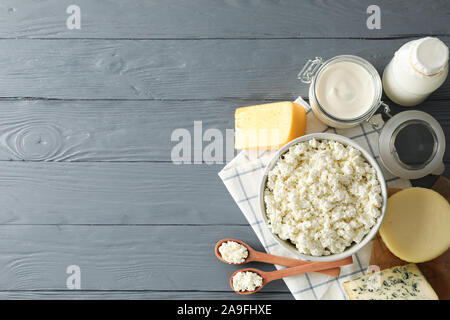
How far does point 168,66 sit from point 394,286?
0.89m

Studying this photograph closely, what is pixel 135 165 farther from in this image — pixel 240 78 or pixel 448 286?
pixel 448 286

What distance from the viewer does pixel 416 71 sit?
1.04m

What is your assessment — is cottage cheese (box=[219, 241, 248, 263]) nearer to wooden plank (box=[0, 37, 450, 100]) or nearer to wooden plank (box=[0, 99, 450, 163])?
wooden plank (box=[0, 99, 450, 163])

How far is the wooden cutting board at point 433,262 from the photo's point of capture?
1.16m

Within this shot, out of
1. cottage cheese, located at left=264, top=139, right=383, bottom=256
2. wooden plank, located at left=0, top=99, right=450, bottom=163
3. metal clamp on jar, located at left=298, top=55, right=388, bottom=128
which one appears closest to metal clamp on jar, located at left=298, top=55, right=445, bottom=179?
metal clamp on jar, located at left=298, top=55, right=388, bottom=128

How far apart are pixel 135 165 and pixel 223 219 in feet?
1.01

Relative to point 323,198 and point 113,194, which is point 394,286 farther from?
point 113,194

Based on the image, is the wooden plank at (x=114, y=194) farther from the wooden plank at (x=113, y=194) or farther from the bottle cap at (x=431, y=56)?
the bottle cap at (x=431, y=56)

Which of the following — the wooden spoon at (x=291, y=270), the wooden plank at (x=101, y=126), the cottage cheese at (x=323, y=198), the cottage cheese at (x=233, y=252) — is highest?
the wooden plank at (x=101, y=126)

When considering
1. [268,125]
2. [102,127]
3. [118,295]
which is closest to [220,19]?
[268,125]

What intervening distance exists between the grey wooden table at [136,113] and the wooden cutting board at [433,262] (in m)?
0.35

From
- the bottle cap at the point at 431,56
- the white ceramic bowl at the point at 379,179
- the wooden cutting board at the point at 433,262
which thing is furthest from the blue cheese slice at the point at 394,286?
the bottle cap at the point at 431,56

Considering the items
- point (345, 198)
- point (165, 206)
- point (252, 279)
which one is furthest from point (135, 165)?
point (345, 198)

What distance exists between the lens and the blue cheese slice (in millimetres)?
1140
